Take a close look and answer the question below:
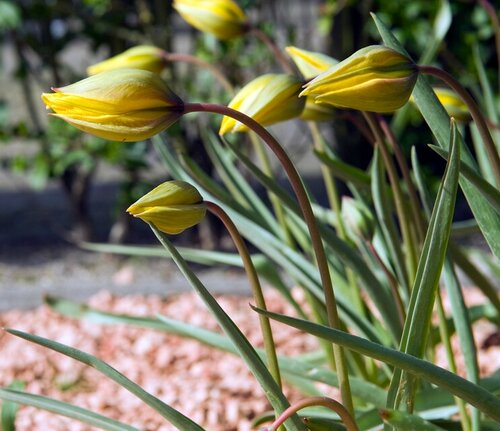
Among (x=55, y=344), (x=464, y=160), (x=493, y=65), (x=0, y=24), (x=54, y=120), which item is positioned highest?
(x=493, y=65)

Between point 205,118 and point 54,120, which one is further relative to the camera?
point 205,118

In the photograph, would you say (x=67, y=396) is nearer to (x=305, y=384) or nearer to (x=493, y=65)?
(x=305, y=384)

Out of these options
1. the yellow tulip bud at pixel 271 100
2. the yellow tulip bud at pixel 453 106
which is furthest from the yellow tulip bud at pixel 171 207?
the yellow tulip bud at pixel 453 106

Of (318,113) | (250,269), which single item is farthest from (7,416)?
(318,113)

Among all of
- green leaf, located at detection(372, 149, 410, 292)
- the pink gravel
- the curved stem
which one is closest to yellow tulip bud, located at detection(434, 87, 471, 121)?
green leaf, located at detection(372, 149, 410, 292)

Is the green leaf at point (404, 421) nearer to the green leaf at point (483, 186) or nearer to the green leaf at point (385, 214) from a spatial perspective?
the green leaf at point (483, 186)

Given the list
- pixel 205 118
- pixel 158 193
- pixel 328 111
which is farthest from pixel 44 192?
pixel 158 193
